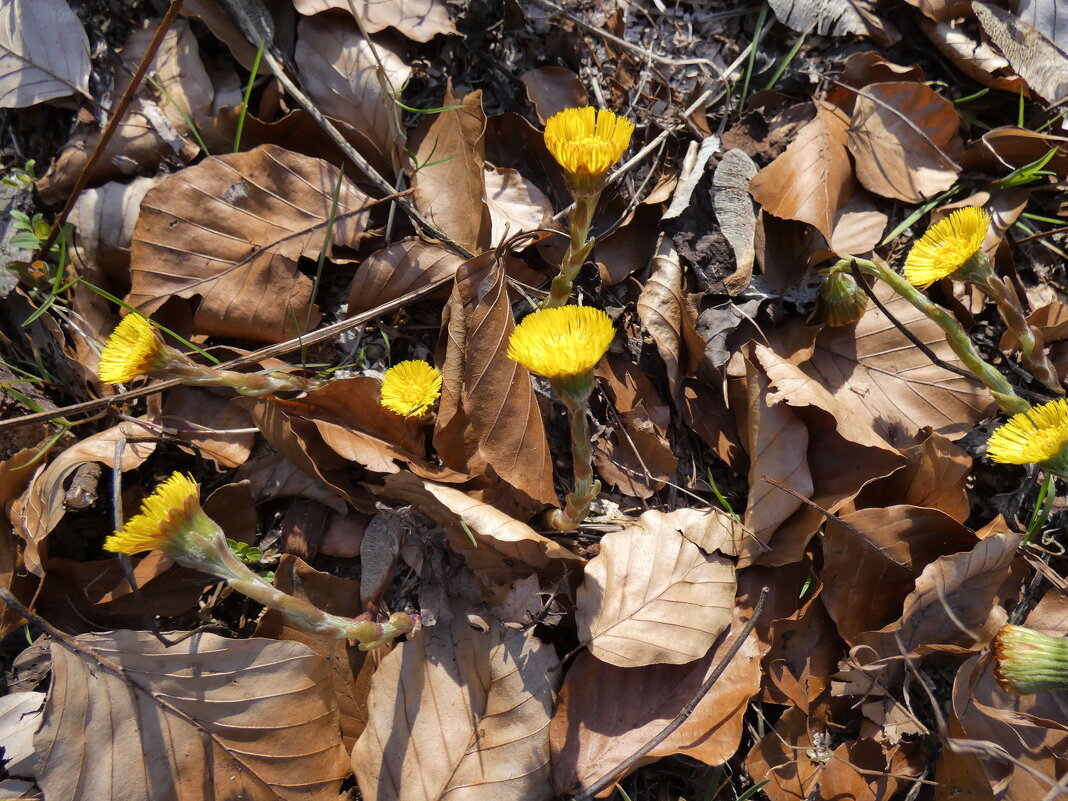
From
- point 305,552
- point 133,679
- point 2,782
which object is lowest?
point 2,782

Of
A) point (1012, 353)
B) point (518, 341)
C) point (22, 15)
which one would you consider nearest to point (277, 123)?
point (22, 15)

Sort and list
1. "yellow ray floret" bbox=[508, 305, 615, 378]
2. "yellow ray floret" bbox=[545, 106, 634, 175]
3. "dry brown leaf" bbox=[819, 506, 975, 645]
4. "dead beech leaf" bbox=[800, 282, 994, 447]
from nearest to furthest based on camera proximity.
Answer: "yellow ray floret" bbox=[508, 305, 615, 378] → "yellow ray floret" bbox=[545, 106, 634, 175] → "dry brown leaf" bbox=[819, 506, 975, 645] → "dead beech leaf" bbox=[800, 282, 994, 447]

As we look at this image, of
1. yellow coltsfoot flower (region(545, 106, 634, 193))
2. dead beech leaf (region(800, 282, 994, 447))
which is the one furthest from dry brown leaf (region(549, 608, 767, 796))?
yellow coltsfoot flower (region(545, 106, 634, 193))

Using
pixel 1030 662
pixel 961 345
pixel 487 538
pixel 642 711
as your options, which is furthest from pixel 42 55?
pixel 1030 662

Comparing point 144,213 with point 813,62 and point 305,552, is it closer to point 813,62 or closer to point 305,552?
point 305,552

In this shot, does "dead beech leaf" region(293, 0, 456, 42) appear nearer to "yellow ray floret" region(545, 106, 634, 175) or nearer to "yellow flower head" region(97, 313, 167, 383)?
"yellow ray floret" region(545, 106, 634, 175)
